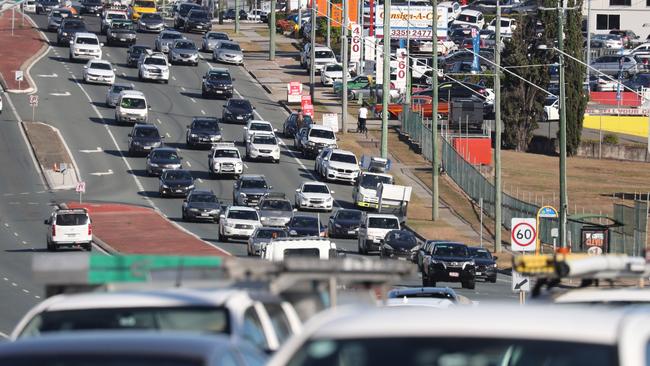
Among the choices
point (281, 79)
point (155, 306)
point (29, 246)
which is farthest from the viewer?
point (281, 79)

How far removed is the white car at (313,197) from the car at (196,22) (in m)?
52.0

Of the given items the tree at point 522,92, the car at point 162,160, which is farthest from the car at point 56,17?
the car at point 162,160

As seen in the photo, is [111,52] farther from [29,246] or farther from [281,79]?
[29,246]

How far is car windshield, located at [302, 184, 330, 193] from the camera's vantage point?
6391cm

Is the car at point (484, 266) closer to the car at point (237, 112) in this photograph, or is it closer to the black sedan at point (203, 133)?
the black sedan at point (203, 133)

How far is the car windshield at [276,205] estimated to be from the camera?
58.5m

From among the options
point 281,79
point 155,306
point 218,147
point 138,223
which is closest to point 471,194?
point 218,147

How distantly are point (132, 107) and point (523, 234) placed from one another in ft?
139

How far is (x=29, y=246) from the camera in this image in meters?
54.3

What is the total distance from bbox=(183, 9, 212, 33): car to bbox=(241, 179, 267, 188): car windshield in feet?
172

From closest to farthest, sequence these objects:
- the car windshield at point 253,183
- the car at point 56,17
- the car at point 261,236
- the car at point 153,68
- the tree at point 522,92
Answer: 1. the car at point 261,236
2. the car windshield at point 253,183
3. the tree at point 522,92
4. the car at point 153,68
5. the car at point 56,17

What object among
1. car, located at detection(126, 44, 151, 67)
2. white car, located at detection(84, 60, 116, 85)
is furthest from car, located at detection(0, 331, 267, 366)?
car, located at detection(126, 44, 151, 67)

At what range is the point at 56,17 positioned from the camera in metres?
110

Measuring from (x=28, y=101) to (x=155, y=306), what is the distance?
76.9 m
